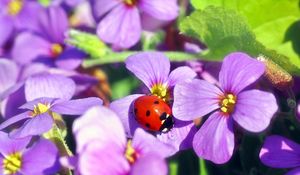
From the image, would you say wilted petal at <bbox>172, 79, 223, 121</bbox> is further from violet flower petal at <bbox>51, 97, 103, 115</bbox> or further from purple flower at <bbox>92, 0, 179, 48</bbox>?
purple flower at <bbox>92, 0, 179, 48</bbox>

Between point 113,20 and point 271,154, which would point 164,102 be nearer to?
point 271,154

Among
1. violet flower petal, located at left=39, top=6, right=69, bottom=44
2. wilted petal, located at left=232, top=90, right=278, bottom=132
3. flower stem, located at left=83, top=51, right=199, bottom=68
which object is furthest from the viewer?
violet flower petal, located at left=39, top=6, right=69, bottom=44

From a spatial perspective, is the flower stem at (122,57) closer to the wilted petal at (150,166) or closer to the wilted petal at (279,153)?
the wilted petal at (279,153)

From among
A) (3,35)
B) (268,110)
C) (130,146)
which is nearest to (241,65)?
(268,110)

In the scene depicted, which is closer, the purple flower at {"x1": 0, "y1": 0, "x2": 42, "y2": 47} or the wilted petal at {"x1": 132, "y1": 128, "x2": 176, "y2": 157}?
the wilted petal at {"x1": 132, "y1": 128, "x2": 176, "y2": 157}

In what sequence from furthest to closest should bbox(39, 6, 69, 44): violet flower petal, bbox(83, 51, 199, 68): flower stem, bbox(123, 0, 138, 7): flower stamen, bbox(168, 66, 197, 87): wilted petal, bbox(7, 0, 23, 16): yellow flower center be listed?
bbox(7, 0, 23, 16): yellow flower center
bbox(39, 6, 69, 44): violet flower petal
bbox(123, 0, 138, 7): flower stamen
bbox(83, 51, 199, 68): flower stem
bbox(168, 66, 197, 87): wilted petal

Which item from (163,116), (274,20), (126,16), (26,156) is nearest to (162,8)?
(126,16)

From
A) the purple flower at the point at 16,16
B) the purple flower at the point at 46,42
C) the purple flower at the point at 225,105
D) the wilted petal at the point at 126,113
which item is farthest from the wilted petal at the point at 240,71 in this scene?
the purple flower at the point at 16,16

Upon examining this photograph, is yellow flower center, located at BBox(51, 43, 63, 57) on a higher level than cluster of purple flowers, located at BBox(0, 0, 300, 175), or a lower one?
lower

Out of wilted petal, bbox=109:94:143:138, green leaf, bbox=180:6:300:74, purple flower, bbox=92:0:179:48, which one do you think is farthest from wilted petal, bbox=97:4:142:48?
wilted petal, bbox=109:94:143:138
